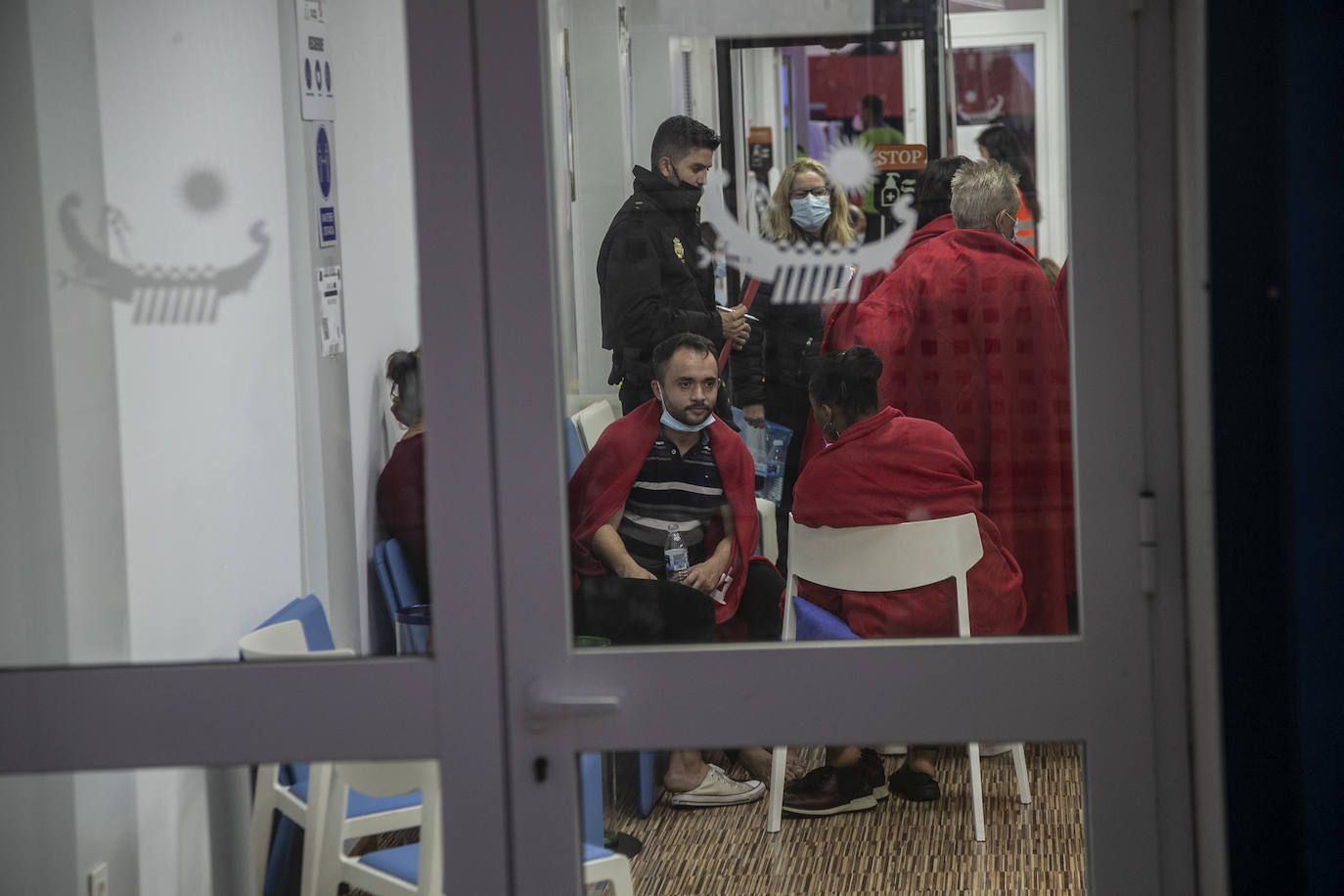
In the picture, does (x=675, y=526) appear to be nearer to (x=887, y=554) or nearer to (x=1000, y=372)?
(x=887, y=554)

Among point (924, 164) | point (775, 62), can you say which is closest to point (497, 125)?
point (775, 62)

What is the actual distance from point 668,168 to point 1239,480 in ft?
2.54

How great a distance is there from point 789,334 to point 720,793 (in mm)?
629

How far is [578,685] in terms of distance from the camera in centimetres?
160

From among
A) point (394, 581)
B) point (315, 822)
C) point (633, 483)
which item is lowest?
point (315, 822)

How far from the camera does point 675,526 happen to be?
1.72m

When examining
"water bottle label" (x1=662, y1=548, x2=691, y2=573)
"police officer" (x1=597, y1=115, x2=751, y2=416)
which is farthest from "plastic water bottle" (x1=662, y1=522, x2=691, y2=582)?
"police officer" (x1=597, y1=115, x2=751, y2=416)

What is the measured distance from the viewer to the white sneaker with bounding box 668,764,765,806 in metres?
1.74

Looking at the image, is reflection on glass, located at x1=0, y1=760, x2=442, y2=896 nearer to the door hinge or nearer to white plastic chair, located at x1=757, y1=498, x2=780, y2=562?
white plastic chair, located at x1=757, y1=498, x2=780, y2=562

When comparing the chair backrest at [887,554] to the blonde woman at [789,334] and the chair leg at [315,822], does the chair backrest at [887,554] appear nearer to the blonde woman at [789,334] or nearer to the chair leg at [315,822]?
the blonde woman at [789,334]

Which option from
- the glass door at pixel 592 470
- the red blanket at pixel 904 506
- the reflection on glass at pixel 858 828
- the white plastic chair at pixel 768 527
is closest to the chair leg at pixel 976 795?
the reflection on glass at pixel 858 828

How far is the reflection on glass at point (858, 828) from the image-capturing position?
169 cm

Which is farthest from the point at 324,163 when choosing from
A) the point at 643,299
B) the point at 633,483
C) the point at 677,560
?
the point at 677,560

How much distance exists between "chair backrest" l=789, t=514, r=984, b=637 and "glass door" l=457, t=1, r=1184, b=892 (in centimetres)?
10
